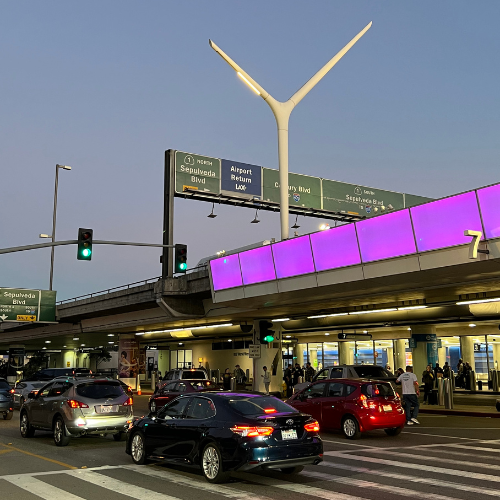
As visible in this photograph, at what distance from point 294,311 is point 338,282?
1130 centimetres

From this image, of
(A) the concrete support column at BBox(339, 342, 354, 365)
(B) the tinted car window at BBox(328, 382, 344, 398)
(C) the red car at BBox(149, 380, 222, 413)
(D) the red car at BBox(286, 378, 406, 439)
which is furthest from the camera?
(A) the concrete support column at BBox(339, 342, 354, 365)

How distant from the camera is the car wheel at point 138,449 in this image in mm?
11859

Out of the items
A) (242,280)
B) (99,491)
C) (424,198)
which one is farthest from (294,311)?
(99,491)

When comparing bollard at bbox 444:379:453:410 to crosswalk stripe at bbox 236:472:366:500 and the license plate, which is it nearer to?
crosswalk stripe at bbox 236:472:366:500

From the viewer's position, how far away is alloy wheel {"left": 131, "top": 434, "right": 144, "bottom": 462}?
11945 millimetres

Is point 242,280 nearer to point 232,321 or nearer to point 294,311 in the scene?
point 294,311

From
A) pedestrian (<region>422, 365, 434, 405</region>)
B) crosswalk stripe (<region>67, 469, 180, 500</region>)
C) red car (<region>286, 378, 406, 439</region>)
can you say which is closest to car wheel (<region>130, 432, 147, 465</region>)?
crosswalk stripe (<region>67, 469, 180, 500</region>)

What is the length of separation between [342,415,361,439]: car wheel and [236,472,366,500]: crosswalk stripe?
6299 mm

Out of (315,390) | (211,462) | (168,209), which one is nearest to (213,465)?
(211,462)

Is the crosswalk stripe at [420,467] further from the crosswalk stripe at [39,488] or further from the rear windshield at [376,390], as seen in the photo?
the crosswalk stripe at [39,488]

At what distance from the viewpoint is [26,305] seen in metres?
42.6

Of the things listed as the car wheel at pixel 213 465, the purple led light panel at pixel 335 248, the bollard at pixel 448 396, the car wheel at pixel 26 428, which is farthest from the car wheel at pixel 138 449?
the bollard at pixel 448 396

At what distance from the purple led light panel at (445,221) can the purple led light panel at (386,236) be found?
1.31ft

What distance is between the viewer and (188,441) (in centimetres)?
1066
